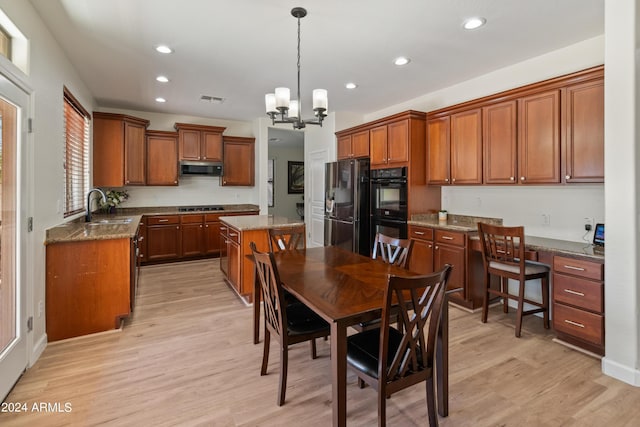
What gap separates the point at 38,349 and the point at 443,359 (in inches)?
115

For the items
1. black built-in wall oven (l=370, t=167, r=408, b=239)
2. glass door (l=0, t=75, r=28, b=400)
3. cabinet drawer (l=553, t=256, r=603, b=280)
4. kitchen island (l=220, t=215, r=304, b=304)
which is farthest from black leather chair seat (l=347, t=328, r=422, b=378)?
black built-in wall oven (l=370, t=167, r=408, b=239)

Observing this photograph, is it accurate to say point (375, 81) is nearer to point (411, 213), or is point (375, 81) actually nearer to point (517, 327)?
point (411, 213)

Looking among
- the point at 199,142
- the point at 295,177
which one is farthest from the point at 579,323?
the point at 295,177

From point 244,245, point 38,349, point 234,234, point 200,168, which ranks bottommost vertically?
point 38,349

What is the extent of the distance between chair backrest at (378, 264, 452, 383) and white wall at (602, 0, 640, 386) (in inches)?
59.3

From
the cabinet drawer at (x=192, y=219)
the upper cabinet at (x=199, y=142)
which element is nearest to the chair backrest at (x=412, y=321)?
the cabinet drawer at (x=192, y=219)

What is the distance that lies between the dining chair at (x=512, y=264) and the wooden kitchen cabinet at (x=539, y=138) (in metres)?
0.65

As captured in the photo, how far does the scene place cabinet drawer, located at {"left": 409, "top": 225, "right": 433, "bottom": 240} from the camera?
386 cm

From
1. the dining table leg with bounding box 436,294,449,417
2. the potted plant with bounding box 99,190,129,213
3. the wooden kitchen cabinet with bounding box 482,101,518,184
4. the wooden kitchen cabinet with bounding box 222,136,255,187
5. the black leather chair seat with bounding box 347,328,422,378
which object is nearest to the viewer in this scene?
the black leather chair seat with bounding box 347,328,422,378

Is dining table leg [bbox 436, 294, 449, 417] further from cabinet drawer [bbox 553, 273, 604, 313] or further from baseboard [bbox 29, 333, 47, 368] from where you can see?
baseboard [bbox 29, 333, 47, 368]

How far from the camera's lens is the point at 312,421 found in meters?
1.83

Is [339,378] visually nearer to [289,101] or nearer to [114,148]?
[289,101]

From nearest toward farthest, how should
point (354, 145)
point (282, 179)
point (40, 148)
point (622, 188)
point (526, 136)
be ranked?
point (622, 188)
point (40, 148)
point (526, 136)
point (354, 145)
point (282, 179)

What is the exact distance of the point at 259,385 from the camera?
2.17m
